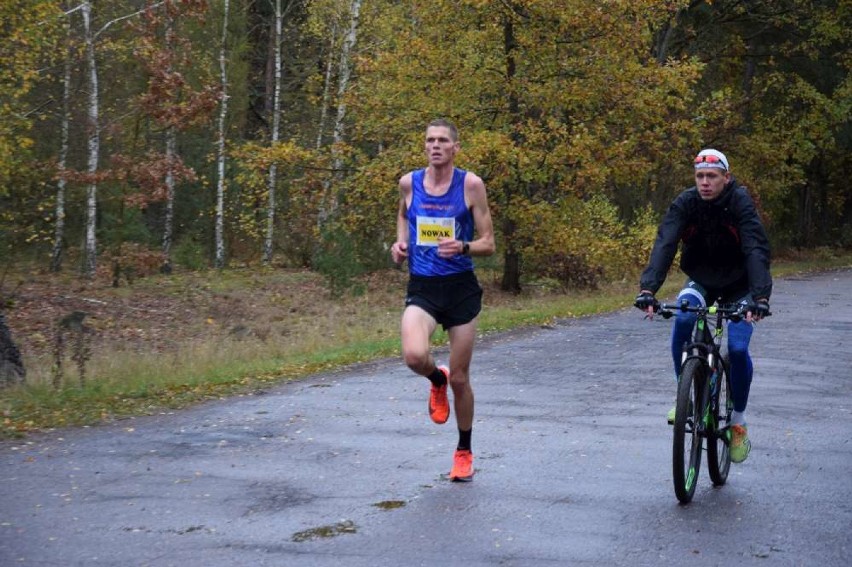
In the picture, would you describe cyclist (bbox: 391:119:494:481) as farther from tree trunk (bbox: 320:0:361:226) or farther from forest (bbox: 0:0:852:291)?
tree trunk (bbox: 320:0:361:226)

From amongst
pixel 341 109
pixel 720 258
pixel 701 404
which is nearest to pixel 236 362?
pixel 720 258

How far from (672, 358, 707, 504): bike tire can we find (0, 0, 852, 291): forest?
15485 mm

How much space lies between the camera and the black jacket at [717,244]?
25.7ft

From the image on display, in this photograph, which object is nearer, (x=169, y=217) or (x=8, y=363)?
(x=8, y=363)

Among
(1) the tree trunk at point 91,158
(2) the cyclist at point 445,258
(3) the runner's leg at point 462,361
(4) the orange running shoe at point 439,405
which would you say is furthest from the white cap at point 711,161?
(1) the tree trunk at point 91,158

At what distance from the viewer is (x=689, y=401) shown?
752 centimetres

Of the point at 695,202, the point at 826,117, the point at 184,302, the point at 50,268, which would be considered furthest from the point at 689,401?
the point at 826,117

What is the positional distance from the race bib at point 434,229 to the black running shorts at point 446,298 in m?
0.23

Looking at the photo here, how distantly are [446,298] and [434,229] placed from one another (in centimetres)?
42

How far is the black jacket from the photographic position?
7824 millimetres

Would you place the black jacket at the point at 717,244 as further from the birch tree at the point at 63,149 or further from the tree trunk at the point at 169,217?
the tree trunk at the point at 169,217

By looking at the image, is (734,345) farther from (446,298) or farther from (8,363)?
(8,363)

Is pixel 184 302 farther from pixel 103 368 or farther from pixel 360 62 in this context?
pixel 103 368

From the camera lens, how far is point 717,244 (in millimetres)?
8062
